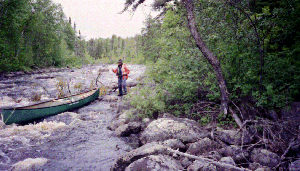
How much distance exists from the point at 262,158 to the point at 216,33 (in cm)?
407

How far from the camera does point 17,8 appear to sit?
2028cm

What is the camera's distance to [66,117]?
8156 millimetres

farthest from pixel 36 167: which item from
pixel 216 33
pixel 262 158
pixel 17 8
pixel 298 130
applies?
pixel 17 8

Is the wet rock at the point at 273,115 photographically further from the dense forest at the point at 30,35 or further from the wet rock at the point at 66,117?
the dense forest at the point at 30,35

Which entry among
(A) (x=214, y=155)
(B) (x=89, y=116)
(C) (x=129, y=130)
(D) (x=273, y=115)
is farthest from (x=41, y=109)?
(D) (x=273, y=115)

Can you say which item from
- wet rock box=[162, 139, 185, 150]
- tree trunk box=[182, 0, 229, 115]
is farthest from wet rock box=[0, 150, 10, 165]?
tree trunk box=[182, 0, 229, 115]

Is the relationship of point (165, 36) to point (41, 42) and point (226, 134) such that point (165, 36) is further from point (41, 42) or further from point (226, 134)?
point (41, 42)

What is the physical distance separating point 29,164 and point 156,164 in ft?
11.6

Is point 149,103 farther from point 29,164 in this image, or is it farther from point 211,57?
point 29,164

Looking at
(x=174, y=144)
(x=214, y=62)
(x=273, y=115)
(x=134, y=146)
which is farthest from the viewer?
(x=134, y=146)

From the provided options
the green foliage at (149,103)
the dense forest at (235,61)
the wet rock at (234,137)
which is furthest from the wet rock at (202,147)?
the green foliage at (149,103)

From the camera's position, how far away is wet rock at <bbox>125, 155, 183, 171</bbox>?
3.34 metres

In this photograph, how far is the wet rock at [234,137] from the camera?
4348mm

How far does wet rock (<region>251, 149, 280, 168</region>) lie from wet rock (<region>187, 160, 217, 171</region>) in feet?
3.61
